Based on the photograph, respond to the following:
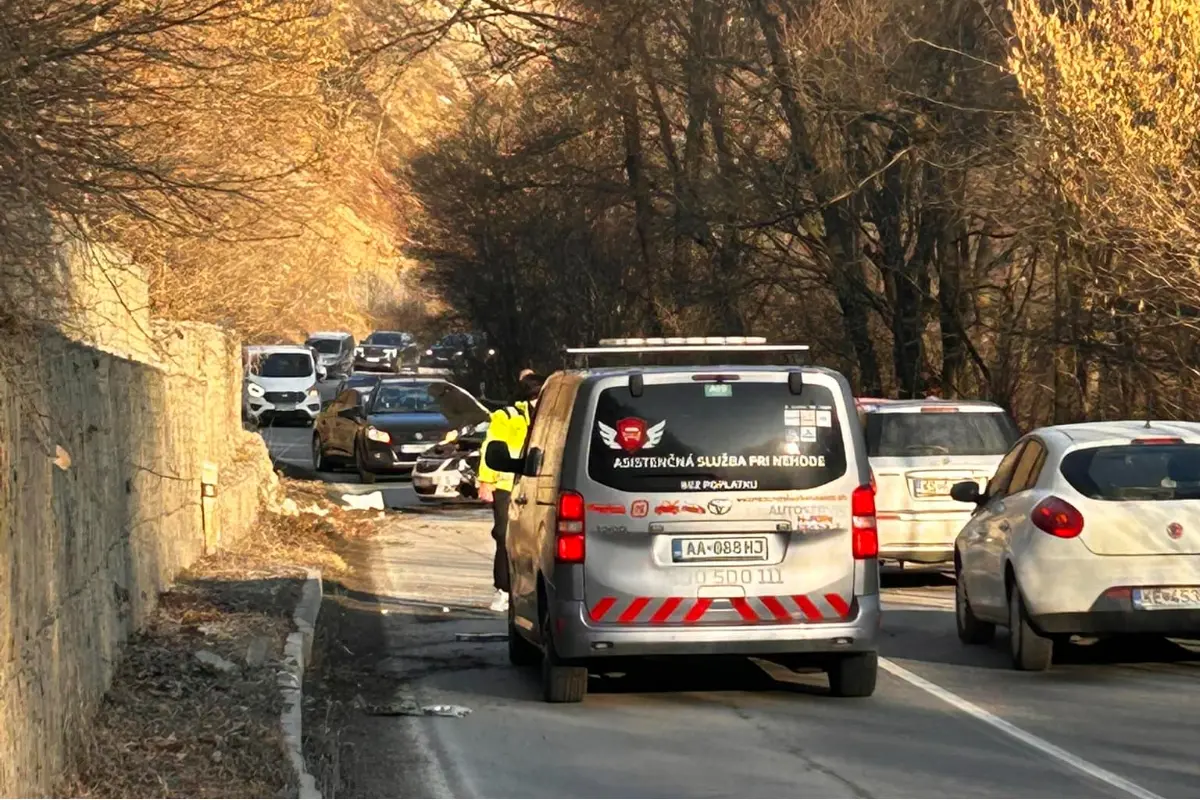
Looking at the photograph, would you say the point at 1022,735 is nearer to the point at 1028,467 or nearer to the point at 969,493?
the point at 1028,467

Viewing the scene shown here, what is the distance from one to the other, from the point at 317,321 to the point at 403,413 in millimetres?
62096

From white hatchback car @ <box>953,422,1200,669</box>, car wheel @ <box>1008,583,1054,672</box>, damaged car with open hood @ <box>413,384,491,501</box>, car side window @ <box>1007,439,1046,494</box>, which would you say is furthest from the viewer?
damaged car with open hood @ <box>413,384,491,501</box>

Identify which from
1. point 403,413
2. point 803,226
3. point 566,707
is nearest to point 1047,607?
point 566,707

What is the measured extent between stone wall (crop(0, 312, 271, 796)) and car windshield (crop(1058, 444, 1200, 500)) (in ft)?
18.9

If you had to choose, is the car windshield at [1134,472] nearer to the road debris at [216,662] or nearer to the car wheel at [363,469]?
the road debris at [216,662]

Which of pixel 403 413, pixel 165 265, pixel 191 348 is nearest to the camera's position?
pixel 191 348

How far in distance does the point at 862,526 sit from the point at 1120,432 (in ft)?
8.37

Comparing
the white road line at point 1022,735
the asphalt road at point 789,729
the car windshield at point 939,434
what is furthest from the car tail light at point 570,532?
the car windshield at point 939,434

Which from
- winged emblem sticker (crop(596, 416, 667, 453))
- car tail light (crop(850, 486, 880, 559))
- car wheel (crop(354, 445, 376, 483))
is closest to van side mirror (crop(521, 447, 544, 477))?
winged emblem sticker (crop(596, 416, 667, 453))

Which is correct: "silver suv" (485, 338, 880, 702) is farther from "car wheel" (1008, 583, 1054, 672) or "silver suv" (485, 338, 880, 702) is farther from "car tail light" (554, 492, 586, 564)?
"car wheel" (1008, 583, 1054, 672)

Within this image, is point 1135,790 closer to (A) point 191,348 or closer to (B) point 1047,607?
(B) point 1047,607

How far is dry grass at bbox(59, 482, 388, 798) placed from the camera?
7805 millimetres

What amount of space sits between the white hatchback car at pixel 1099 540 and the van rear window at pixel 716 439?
1.80m

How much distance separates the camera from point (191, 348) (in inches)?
713
